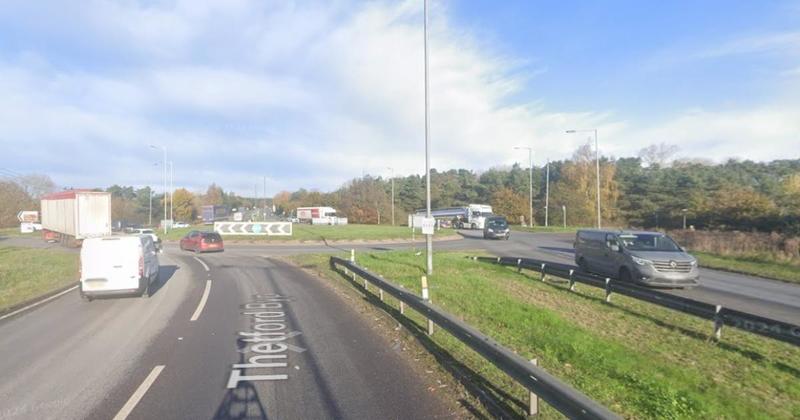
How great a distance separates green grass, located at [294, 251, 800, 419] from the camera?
19.7 feet

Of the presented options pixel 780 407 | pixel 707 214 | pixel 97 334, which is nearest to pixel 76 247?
pixel 97 334

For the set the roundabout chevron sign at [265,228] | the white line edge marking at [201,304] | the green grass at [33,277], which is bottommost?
the green grass at [33,277]

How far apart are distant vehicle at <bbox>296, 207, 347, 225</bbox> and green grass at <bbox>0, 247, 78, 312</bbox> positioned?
66.2 m

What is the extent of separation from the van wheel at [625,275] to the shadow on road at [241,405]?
12924mm

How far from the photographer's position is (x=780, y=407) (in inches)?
247

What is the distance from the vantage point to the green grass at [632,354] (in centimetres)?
601

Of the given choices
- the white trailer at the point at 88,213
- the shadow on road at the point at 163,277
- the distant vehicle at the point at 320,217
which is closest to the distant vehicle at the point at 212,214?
the distant vehicle at the point at 320,217

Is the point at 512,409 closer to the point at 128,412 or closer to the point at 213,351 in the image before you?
the point at 128,412

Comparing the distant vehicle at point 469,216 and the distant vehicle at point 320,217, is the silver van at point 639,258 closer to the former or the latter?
the distant vehicle at point 469,216

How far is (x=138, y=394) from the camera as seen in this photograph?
20.2 feet

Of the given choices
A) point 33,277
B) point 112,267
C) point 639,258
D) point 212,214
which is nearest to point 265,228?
point 33,277

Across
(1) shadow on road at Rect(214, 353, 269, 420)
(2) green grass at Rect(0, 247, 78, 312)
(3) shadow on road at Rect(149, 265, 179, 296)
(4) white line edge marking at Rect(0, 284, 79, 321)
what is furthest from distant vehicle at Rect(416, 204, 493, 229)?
(1) shadow on road at Rect(214, 353, 269, 420)

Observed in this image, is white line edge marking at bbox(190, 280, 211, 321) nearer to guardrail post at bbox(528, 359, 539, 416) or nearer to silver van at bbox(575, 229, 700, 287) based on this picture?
guardrail post at bbox(528, 359, 539, 416)

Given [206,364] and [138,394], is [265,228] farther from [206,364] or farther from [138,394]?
[138,394]
